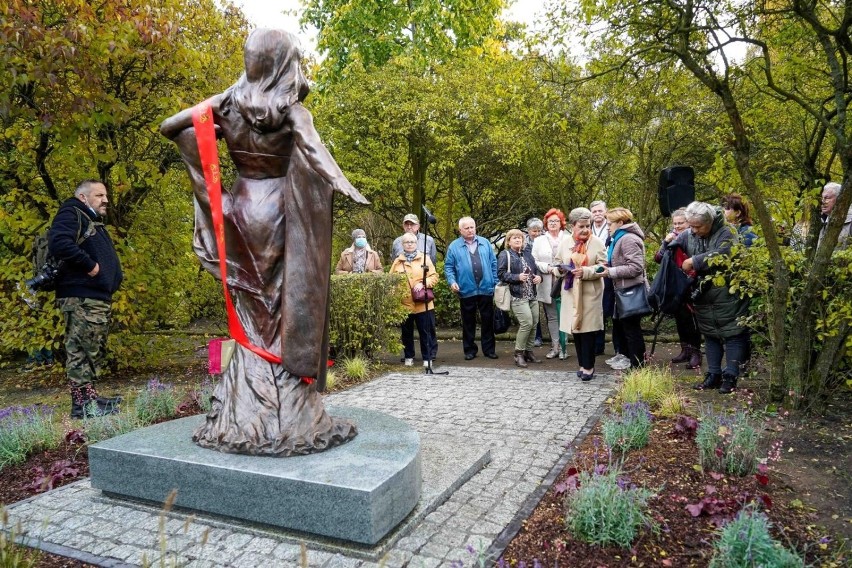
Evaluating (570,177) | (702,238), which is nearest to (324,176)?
(702,238)

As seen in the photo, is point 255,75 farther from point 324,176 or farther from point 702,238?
point 702,238

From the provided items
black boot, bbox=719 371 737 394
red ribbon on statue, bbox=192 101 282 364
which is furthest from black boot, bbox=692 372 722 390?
red ribbon on statue, bbox=192 101 282 364

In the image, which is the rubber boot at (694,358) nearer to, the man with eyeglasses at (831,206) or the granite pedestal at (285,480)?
the man with eyeglasses at (831,206)

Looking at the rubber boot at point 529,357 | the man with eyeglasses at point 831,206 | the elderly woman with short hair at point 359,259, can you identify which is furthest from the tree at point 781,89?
the elderly woman with short hair at point 359,259

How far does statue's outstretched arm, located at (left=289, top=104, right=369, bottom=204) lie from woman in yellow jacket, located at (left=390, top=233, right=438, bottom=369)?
5.02m

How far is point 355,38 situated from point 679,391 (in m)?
14.5

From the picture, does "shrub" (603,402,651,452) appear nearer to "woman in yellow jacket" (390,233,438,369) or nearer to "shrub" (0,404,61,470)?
"woman in yellow jacket" (390,233,438,369)

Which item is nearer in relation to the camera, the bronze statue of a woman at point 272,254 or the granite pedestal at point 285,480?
the granite pedestal at point 285,480

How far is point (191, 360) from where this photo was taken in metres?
9.98

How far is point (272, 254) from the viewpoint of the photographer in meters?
3.86

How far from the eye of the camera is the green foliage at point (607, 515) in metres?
3.20

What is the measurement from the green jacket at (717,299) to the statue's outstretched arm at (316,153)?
4023 mm

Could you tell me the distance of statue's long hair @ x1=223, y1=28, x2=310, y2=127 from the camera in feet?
12.2

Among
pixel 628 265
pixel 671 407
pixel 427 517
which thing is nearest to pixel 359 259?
pixel 628 265
